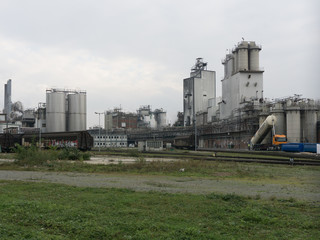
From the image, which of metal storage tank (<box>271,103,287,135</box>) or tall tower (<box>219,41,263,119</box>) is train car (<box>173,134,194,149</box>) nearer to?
tall tower (<box>219,41,263,119</box>)

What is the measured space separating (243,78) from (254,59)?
6.83 metres

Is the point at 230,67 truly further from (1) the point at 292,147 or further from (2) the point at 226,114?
(1) the point at 292,147

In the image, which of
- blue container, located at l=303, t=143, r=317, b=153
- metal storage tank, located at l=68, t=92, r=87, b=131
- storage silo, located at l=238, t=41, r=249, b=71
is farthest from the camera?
metal storage tank, located at l=68, t=92, r=87, b=131

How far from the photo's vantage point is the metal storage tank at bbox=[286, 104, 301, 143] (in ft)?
203

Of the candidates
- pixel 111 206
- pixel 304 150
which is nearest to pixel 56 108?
pixel 304 150

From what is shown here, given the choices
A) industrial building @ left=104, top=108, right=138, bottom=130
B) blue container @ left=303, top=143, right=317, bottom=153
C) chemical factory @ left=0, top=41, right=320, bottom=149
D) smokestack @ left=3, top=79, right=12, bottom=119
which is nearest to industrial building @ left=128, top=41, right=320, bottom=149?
chemical factory @ left=0, top=41, right=320, bottom=149

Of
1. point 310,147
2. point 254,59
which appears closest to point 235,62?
point 254,59

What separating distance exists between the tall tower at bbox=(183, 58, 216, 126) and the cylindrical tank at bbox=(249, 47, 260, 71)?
105 ft

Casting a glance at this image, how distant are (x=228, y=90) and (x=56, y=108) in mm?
49730

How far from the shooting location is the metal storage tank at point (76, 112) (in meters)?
97.1

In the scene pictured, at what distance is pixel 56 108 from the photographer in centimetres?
9575

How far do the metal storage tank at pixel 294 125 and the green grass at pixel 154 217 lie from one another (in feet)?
178

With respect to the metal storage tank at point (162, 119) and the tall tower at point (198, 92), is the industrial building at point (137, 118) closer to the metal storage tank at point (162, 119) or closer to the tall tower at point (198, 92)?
the metal storage tank at point (162, 119)

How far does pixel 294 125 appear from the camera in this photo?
62031 millimetres
